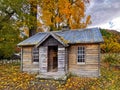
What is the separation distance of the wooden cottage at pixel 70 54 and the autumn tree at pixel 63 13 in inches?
286

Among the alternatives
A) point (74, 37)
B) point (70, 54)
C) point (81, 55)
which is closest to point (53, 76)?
point (70, 54)

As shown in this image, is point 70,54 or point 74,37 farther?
point 74,37

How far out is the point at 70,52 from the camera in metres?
20.4

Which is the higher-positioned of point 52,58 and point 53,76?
point 52,58

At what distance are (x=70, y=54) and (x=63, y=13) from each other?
9.51m

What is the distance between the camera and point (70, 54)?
20.4m

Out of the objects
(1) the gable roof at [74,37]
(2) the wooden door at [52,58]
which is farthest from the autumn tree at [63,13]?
(2) the wooden door at [52,58]

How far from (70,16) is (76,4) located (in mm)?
2143

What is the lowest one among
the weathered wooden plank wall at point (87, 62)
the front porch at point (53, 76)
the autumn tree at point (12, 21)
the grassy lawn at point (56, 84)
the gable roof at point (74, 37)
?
the grassy lawn at point (56, 84)

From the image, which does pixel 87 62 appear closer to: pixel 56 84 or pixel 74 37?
pixel 74 37

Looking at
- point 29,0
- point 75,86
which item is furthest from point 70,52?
point 29,0

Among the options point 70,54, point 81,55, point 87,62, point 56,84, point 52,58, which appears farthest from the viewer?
point 52,58

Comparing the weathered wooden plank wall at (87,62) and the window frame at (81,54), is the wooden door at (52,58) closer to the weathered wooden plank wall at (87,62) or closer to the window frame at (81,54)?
the weathered wooden plank wall at (87,62)

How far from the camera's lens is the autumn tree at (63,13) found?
28.5 metres
